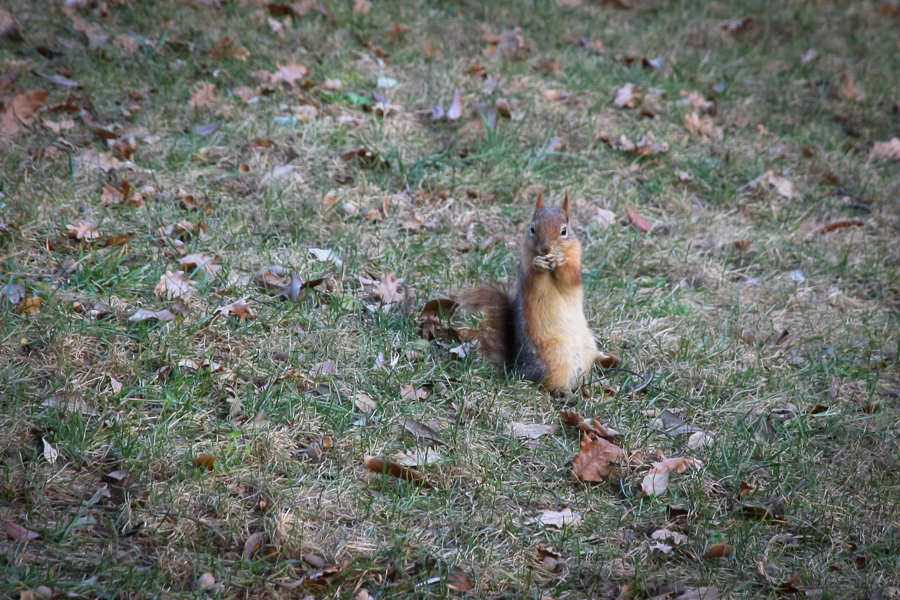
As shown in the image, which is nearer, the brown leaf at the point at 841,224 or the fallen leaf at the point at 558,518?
the fallen leaf at the point at 558,518

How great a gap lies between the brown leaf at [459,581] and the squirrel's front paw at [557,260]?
1.35 metres

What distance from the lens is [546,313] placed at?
3182 millimetres

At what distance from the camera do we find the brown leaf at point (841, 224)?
15.2 feet

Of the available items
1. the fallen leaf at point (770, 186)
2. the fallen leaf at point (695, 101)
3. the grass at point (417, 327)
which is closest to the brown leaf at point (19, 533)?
the grass at point (417, 327)

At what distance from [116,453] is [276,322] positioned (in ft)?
3.06

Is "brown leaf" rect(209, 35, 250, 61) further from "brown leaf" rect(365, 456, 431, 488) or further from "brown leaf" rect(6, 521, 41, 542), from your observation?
"brown leaf" rect(6, 521, 41, 542)

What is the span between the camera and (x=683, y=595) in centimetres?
226

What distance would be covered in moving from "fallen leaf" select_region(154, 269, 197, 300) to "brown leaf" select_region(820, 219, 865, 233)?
3748mm

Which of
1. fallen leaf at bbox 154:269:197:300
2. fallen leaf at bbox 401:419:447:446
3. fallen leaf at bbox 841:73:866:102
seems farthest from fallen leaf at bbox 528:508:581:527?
fallen leaf at bbox 841:73:866:102

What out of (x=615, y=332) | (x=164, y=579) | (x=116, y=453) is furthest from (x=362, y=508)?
(x=615, y=332)

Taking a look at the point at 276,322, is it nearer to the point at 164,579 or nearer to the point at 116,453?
the point at 116,453

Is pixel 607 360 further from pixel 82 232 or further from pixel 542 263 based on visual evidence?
pixel 82 232

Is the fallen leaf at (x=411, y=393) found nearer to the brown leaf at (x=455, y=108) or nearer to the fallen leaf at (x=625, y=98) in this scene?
the brown leaf at (x=455, y=108)

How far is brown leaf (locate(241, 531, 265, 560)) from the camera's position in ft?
7.33
